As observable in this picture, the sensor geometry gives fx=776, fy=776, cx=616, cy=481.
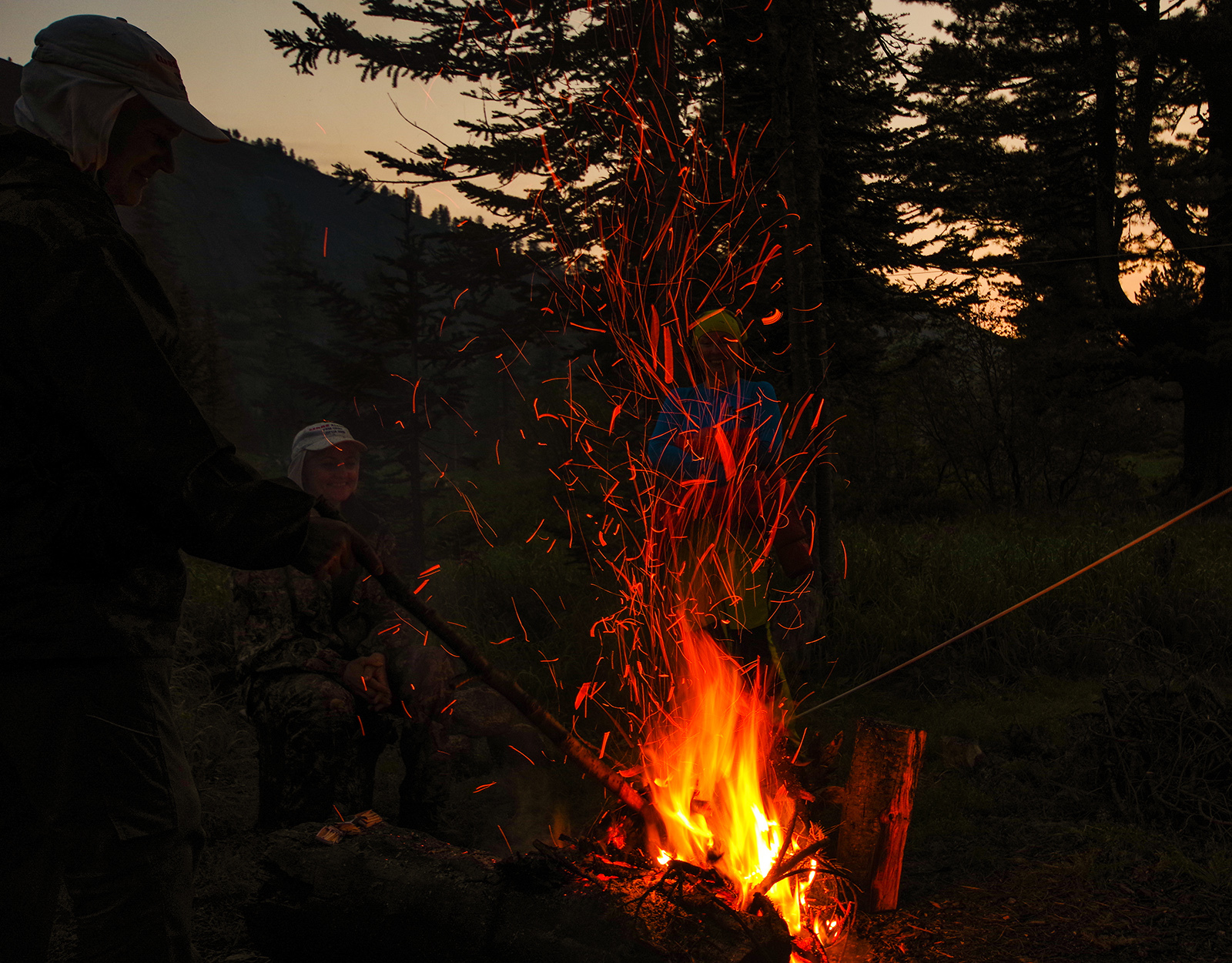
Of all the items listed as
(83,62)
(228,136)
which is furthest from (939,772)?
(83,62)

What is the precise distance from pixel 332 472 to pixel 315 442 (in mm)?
173

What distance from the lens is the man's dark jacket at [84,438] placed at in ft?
5.11

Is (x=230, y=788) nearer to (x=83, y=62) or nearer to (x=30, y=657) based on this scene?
(x=30, y=657)

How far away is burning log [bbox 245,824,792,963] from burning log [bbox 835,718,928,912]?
0.87 meters

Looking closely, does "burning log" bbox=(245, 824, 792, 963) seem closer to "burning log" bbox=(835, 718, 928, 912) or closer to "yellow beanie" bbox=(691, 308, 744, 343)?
"burning log" bbox=(835, 718, 928, 912)

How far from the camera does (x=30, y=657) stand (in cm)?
158

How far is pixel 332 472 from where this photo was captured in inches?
156

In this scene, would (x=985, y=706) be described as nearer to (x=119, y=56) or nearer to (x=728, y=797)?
(x=728, y=797)

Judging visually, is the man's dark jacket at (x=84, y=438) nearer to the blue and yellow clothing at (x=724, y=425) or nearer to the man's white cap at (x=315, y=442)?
the man's white cap at (x=315, y=442)

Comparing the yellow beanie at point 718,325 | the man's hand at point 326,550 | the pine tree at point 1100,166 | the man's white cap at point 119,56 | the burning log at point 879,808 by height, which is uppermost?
the pine tree at point 1100,166

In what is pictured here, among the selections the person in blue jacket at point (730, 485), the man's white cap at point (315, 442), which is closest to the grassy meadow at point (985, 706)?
the person in blue jacket at point (730, 485)

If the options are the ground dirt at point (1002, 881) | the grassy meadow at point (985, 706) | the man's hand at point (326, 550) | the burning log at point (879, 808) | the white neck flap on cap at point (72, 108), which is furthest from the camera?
the grassy meadow at point (985, 706)

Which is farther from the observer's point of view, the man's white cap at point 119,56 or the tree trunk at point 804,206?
the tree trunk at point 804,206

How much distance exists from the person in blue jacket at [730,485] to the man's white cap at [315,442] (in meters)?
1.57
